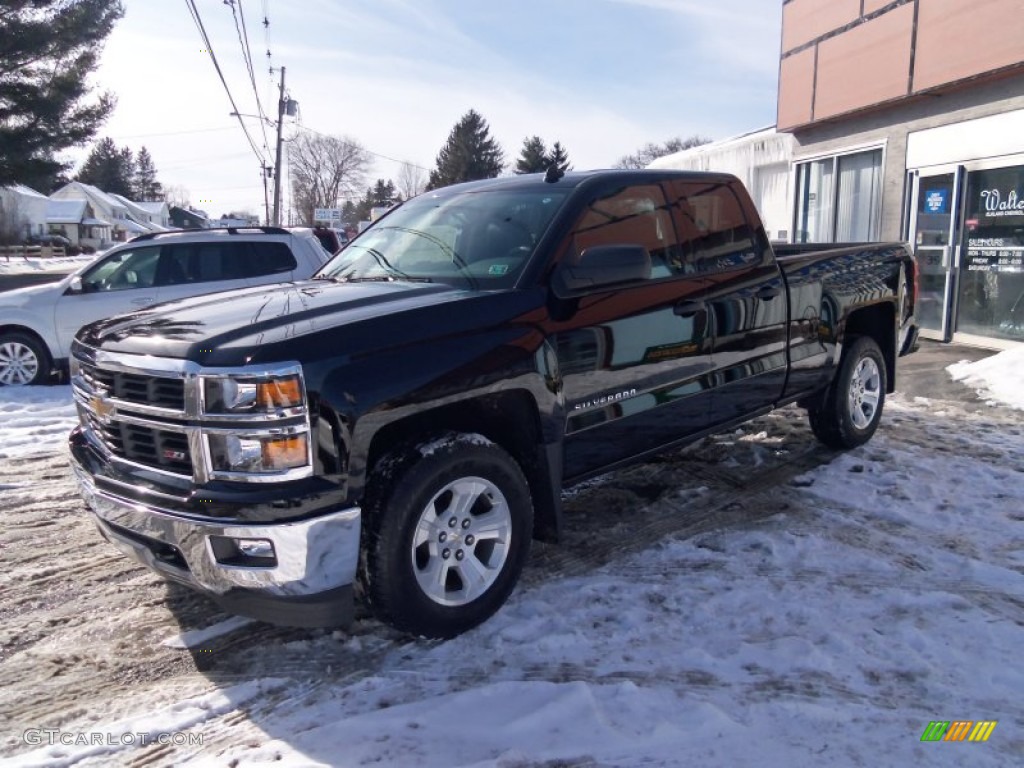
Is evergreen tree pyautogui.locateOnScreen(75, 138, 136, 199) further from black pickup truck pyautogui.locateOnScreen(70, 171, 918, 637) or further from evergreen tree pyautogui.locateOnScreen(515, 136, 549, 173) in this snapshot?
black pickup truck pyautogui.locateOnScreen(70, 171, 918, 637)

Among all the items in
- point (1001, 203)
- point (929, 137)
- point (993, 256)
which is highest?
point (929, 137)

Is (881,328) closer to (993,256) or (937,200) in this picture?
(993,256)

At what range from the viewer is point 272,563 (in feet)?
9.69

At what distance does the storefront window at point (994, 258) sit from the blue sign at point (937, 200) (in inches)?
16.0

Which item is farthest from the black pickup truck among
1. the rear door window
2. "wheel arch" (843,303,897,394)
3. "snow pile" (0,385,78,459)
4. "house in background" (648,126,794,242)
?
"house in background" (648,126,794,242)

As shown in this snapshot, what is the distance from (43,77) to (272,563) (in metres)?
27.0

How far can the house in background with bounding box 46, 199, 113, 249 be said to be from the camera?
7175 centimetres

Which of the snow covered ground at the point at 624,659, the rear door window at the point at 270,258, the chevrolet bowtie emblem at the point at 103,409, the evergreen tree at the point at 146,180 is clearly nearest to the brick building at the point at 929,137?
the snow covered ground at the point at 624,659

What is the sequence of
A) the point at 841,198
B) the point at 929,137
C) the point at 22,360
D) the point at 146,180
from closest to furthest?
the point at 22,360 < the point at 929,137 < the point at 841,198 < the point at 146,180

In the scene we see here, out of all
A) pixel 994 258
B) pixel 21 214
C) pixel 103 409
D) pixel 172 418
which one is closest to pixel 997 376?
pixel 994 258

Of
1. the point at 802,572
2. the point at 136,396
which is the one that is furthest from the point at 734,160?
the point at 136,396

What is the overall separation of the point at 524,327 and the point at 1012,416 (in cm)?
561

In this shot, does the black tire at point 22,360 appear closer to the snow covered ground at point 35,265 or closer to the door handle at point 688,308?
the door handle at point 688,308

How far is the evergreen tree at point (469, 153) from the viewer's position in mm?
65625
